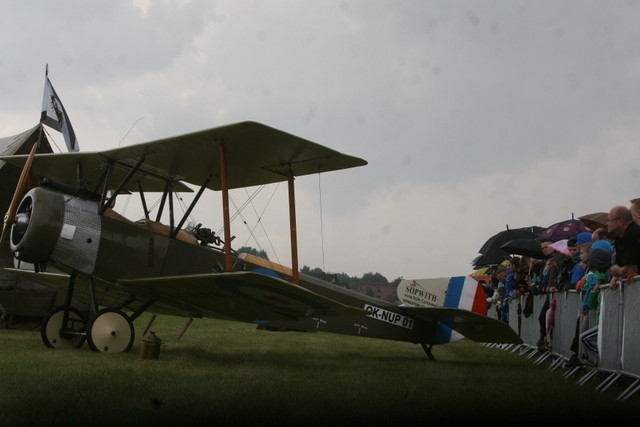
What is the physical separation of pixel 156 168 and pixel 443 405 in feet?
20.2

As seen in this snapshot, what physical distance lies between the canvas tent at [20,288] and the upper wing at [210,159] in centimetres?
351

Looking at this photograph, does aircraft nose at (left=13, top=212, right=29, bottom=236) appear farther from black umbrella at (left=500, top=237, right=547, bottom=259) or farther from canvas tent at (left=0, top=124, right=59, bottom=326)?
black umbrella at (left=500, top=237, right=547, bottom=259)

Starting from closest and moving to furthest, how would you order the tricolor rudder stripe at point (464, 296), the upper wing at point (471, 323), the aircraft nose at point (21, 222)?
1. the aircraft nose at point (21, 222)
2. the upper wing at point (471, 323)
3. the tricolor rudder stripe at point (464, 296)

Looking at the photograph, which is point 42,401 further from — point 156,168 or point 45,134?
point 45,134

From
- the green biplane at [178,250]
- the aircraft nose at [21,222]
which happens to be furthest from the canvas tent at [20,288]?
the aircraft nose at [21,222]

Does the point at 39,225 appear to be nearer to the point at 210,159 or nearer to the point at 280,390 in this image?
the point at 210,159

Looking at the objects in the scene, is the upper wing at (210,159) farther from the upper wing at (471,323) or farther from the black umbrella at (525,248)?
the black umbrella at (525,248)

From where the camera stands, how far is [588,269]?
7.66m

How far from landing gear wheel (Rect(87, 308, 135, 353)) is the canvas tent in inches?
231

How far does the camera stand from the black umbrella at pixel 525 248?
41.8ft

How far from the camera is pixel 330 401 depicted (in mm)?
4734

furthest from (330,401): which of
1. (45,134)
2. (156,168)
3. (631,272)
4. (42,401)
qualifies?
(45,134)

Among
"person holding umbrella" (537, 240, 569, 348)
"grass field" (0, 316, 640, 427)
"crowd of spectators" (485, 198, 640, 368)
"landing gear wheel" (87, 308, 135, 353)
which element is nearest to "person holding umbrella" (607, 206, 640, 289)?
"crowd of spectators" (485, 198, 640, 368)

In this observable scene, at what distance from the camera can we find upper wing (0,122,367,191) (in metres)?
8.32
